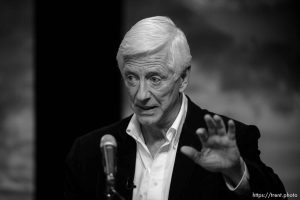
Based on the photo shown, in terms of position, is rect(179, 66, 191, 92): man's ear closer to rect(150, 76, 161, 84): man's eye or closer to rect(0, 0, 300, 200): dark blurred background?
rect(150, 76, 161, 84): man's eye

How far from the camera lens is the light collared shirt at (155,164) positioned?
108 inches

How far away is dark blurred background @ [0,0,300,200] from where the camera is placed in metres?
4.10

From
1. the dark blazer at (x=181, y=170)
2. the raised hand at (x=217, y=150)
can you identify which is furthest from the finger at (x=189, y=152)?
the dark blazer at (x=181, y=170)

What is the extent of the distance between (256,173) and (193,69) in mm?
1855

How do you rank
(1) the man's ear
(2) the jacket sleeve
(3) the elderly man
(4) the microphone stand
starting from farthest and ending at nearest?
(1) the man's ear < (3) the elderly man < (2) the jacket sleeve < (4) the microphone stand

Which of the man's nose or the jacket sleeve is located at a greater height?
the man's nose

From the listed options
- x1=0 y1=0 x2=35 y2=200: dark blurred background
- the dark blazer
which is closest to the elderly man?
the dark blazer

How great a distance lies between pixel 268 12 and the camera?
4.12 meters

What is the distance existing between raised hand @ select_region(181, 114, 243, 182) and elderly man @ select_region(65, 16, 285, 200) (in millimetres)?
137

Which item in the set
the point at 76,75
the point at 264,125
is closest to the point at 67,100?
the point at 76,75

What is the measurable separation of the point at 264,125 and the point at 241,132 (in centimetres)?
139

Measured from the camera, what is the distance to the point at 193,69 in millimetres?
4242

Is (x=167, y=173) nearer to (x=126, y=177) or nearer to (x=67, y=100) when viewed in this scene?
(x=126, y=177)

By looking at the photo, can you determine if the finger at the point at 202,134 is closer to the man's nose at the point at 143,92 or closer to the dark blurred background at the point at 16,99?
the man's nose at the point at 143,92
